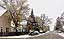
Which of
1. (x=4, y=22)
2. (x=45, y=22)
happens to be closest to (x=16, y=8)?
(x=4, y=22)

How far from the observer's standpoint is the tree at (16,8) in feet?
5.32

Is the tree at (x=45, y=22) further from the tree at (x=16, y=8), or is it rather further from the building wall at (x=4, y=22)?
the building wall at (x=4, y=22)

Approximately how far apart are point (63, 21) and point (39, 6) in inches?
14.6

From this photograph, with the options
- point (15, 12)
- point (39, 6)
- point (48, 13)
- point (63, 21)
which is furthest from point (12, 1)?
point (63, 21)

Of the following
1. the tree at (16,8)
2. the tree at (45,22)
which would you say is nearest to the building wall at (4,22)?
the tree at (16,8)

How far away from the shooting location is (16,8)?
64.5 inches

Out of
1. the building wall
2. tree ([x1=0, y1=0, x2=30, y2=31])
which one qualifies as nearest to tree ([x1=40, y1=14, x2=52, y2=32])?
tree ([x1=0, y1=0, x2=30, y2=31])

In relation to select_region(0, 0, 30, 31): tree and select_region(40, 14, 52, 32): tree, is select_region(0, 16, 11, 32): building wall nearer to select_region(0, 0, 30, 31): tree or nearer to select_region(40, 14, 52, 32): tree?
select_region(0, 0, 30, 31): tree

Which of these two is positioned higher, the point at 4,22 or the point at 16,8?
the point at 16,8

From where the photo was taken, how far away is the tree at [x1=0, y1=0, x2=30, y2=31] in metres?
1.62

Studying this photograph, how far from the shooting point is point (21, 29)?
1624mm

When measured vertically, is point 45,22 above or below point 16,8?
below

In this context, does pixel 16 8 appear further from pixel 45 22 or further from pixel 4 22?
pixel 45 22

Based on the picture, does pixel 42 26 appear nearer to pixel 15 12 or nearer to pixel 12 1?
pixel 15 12
